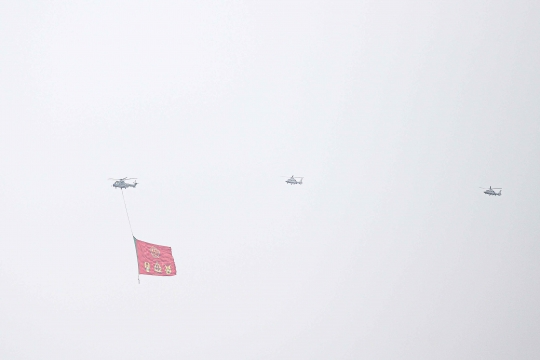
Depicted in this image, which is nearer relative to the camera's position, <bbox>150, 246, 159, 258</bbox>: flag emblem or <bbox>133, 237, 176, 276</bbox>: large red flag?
<bbox>133, 237, 176, 276</bbox>: large red flag

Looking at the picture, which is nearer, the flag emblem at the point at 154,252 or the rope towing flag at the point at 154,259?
the rope towing flag at the point at 154,259

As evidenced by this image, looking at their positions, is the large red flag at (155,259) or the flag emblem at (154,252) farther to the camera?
the flag emblem at (154,252)

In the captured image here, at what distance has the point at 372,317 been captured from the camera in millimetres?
160500

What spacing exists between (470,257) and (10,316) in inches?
5424

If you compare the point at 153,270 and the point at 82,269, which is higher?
the point at 153,270

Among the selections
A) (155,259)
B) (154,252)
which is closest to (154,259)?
(155,259)

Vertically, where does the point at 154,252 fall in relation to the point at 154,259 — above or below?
above

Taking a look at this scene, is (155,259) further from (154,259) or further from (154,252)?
(154,252)

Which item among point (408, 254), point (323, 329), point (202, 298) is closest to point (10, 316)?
point (202, 298)

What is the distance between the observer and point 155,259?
145 ft

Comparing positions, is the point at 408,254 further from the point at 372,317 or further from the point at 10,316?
the point at 10,316

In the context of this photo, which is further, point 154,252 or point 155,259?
point 154,252

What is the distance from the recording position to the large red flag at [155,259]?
4366 cm

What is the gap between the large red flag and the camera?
43.7m
